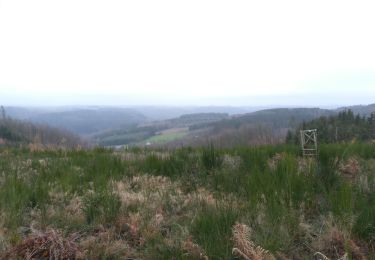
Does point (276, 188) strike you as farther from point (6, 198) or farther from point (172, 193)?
point (6, 198)

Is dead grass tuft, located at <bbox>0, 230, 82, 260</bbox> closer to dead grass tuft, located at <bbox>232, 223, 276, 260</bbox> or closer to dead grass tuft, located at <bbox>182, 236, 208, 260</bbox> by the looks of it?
dead grass tuft, located at <bbox>182, 236, 208, 260</bbox>

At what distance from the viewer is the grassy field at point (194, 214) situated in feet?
9.52

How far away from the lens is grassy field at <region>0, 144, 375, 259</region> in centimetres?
290

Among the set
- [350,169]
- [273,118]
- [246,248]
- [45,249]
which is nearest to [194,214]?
[246,248]

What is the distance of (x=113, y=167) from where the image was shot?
5.88 metres

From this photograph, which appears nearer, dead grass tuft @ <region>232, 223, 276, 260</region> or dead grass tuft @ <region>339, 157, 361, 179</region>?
dead grass tuft @ <region>232, 223, 276, 260</region>

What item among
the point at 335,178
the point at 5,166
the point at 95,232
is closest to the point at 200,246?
the point at 95,232

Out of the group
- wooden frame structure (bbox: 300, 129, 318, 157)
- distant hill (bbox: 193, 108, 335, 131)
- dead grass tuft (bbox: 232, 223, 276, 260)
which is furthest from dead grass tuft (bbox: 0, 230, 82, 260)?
distant hill (bbox: 193, 108, 335, 131)

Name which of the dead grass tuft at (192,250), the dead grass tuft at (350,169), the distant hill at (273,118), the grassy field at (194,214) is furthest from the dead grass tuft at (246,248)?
the distant hill at (273,118)

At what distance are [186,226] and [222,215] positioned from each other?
0.31 metres

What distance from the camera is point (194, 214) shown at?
3771 mm

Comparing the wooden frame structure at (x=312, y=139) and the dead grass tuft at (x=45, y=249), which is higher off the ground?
the wooden frame structure at (x=312, y=139)

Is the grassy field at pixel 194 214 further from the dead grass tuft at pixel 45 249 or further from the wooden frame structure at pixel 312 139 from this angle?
the wooden frame structure at pixel 312 139

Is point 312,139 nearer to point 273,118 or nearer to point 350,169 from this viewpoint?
point 350,169
